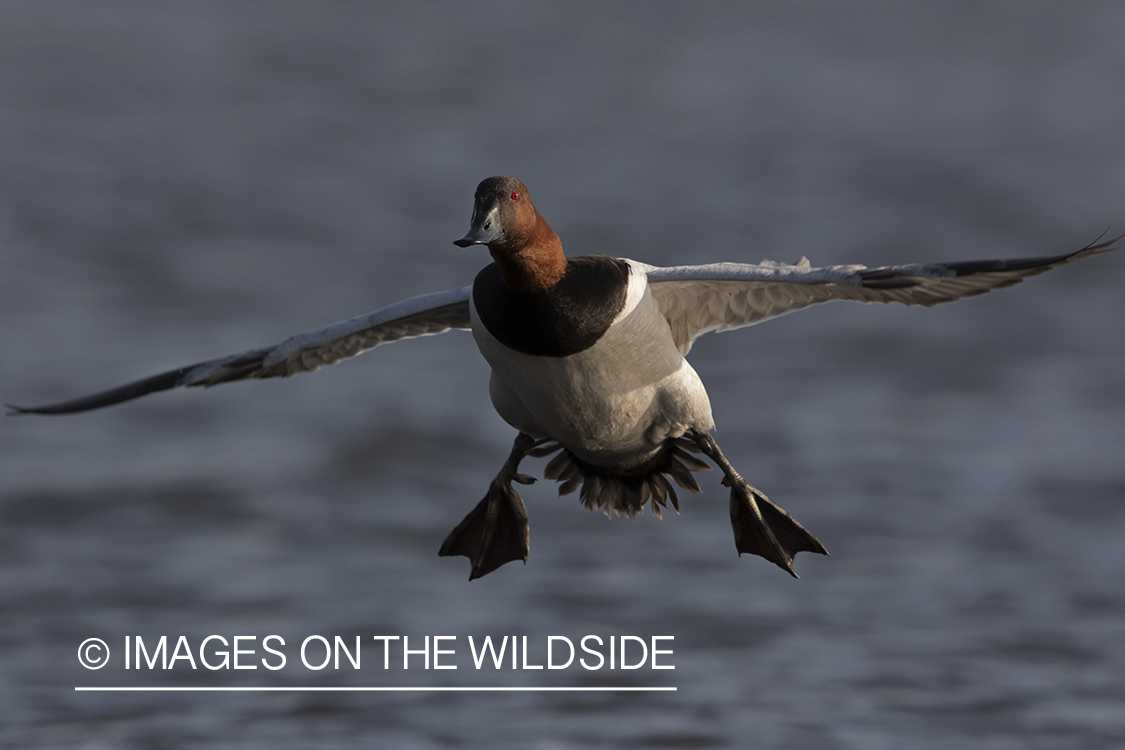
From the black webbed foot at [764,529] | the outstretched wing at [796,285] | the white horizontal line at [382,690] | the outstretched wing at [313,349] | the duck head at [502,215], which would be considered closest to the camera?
the duck head at [502,215]

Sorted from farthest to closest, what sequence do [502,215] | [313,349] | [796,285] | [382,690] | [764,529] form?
[382,690]
[313,349]
[764,529]
[796,285]
[502,215]

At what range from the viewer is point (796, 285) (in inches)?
273

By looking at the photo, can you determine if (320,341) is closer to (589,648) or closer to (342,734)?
(342,734)

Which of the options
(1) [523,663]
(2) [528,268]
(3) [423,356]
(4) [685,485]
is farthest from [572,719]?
(3) [423,356]

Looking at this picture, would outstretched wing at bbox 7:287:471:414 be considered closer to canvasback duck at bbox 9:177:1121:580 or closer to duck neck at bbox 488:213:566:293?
canvasback duck at bbox 9:177:1121:580

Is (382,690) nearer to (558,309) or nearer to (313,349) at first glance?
(313,349)

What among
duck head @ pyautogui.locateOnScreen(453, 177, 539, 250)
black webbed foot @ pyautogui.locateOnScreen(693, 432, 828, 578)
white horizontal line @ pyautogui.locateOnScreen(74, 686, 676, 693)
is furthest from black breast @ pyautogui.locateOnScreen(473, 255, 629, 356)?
white horizontal line @ pyautogui.locateOnScreen(74, 686, 676, 693)

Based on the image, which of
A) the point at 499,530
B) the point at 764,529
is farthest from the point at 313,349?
the point at 764,529

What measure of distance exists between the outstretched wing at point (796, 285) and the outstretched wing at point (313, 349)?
3.58ft

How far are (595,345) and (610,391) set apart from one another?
0.98ft

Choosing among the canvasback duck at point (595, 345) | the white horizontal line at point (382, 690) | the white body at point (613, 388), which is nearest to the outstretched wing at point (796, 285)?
the canvasback duck at point (595, 345)

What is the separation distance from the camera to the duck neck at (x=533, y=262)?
618cm

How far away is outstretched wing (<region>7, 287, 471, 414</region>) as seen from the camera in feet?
23.4

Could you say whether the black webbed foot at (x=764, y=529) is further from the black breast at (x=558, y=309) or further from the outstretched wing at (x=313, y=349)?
the outstretched wing at (x=313, y=349)
